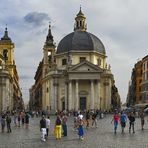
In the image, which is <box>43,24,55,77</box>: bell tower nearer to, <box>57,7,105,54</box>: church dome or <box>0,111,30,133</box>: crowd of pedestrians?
<box>57,7,105,54</box>: church dome

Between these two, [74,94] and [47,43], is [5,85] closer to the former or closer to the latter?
[74,94]

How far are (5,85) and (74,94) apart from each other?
14777mm

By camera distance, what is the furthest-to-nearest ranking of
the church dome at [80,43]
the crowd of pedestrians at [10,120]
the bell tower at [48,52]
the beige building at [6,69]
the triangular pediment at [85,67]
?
the bell tower at [48,52], the church dome at [80,43], the beige building at [6,69], the triangular pediment at [85,67], the crowd of pedestrians at [10,120]

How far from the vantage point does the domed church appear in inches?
3752

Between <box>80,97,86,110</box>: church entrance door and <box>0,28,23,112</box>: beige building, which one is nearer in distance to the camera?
<box>0,28,23,112</box>: beige building

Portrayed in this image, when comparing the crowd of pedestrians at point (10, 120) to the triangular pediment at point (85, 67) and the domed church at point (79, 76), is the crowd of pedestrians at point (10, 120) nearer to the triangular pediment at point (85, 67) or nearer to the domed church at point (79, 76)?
the triangular pediment at point (85, 67)

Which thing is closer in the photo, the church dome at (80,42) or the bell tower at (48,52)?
the church dome at (80,42)

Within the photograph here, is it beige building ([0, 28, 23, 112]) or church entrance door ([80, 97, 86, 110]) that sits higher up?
beige building ([0, 28, 23, 112])

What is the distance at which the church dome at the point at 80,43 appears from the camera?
101256 millimetres

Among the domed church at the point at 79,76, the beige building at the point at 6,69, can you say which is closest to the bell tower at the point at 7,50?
the beige building at the point at 6,69

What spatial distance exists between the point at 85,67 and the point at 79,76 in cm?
234

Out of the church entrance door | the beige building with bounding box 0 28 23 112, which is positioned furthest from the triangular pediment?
the beige building with bounding box 0 28 23 112

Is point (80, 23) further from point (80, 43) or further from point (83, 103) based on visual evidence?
point (83, 103)

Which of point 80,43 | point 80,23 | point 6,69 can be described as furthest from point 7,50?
point 80,43
